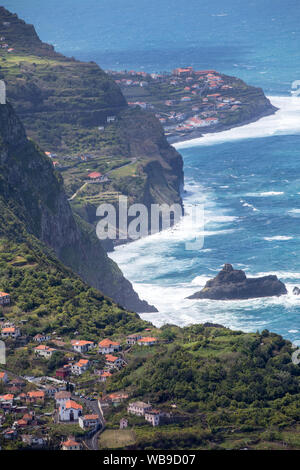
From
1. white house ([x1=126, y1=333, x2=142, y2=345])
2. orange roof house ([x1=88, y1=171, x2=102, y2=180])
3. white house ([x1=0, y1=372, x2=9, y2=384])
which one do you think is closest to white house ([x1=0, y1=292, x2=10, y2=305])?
white house ([x1=126, y1=333, x2=142, y2=345])

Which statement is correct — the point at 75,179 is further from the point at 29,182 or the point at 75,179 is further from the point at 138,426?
the point at 138,426

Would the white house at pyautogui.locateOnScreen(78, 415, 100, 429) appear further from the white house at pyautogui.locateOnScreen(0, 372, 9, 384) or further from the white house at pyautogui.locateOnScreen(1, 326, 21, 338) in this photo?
the white house at pyautogui.locateOnScreen(1, 326, 21, 338)

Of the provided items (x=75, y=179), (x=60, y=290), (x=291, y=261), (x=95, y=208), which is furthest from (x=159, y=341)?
(x=75, y=179)

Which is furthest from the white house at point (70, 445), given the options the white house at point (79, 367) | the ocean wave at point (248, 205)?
the ocean wave at point (248, 205)

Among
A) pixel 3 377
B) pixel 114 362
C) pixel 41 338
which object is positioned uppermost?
pixel 41 338

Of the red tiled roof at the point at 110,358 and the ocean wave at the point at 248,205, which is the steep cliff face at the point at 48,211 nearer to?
the red tiled roof at the point at 110,358

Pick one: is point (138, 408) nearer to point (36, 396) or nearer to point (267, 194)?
point (36, 396)

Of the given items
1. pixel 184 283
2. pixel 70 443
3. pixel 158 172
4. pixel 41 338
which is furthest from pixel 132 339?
pixel 158 172
